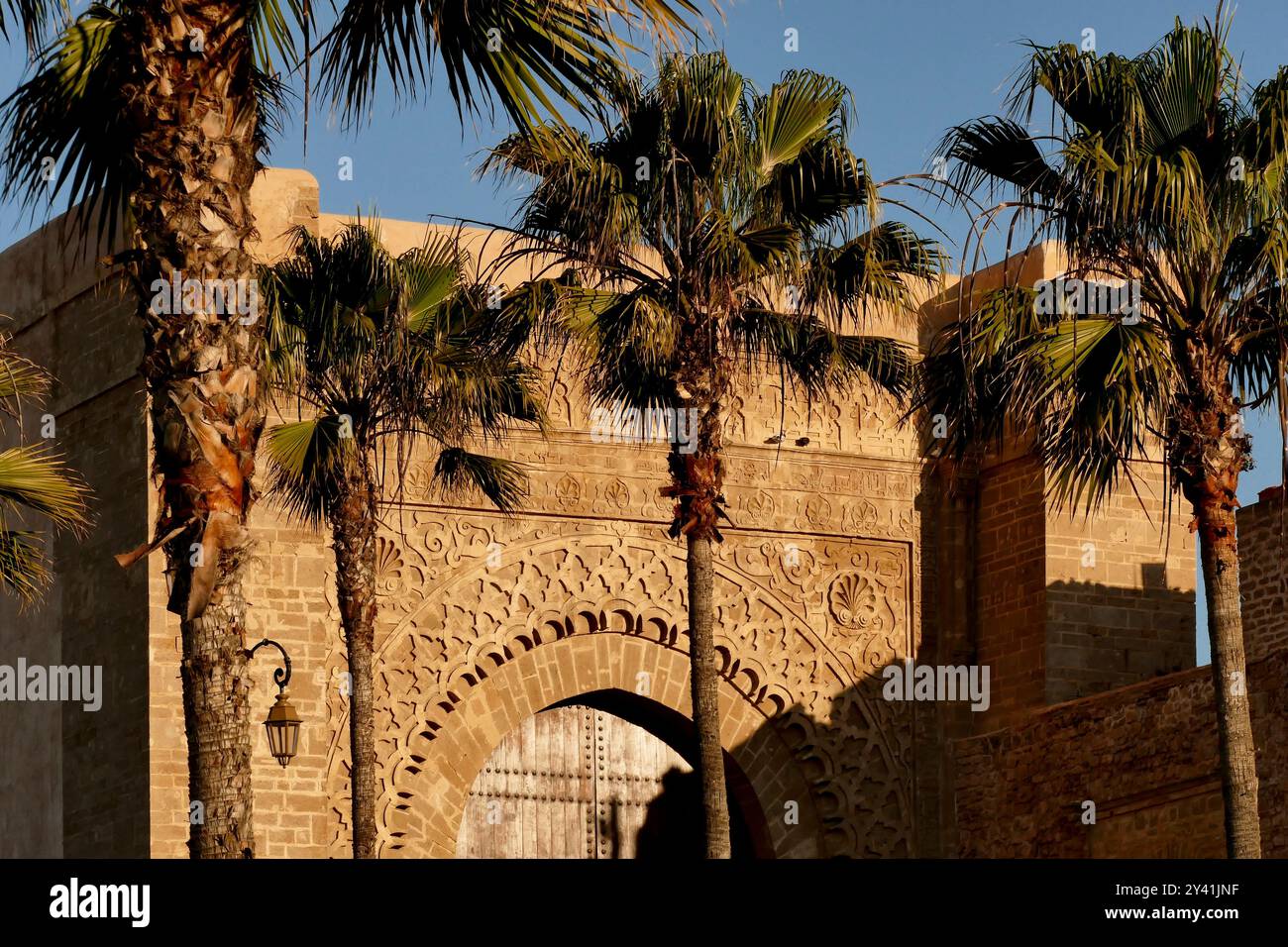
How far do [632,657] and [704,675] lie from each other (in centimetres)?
533

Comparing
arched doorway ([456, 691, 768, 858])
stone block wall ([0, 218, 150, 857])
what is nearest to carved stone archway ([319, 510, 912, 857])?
arched doorway ([456, 691, 768, 858])

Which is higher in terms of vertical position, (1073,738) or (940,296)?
(940,296)

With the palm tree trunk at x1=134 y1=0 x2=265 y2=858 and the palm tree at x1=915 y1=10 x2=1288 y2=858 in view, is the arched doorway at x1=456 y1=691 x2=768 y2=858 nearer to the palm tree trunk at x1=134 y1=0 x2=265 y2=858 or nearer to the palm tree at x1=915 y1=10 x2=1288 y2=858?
the palm tree at x1=915 y1=10 x2=1288 y2=858

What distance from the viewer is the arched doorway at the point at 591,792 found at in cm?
1822

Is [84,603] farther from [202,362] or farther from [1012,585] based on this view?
[202,362]

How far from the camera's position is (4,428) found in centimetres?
1878

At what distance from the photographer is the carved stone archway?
17516mm

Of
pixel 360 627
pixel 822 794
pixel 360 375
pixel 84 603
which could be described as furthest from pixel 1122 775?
pixel 84 603

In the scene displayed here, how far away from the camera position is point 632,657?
728 inches
